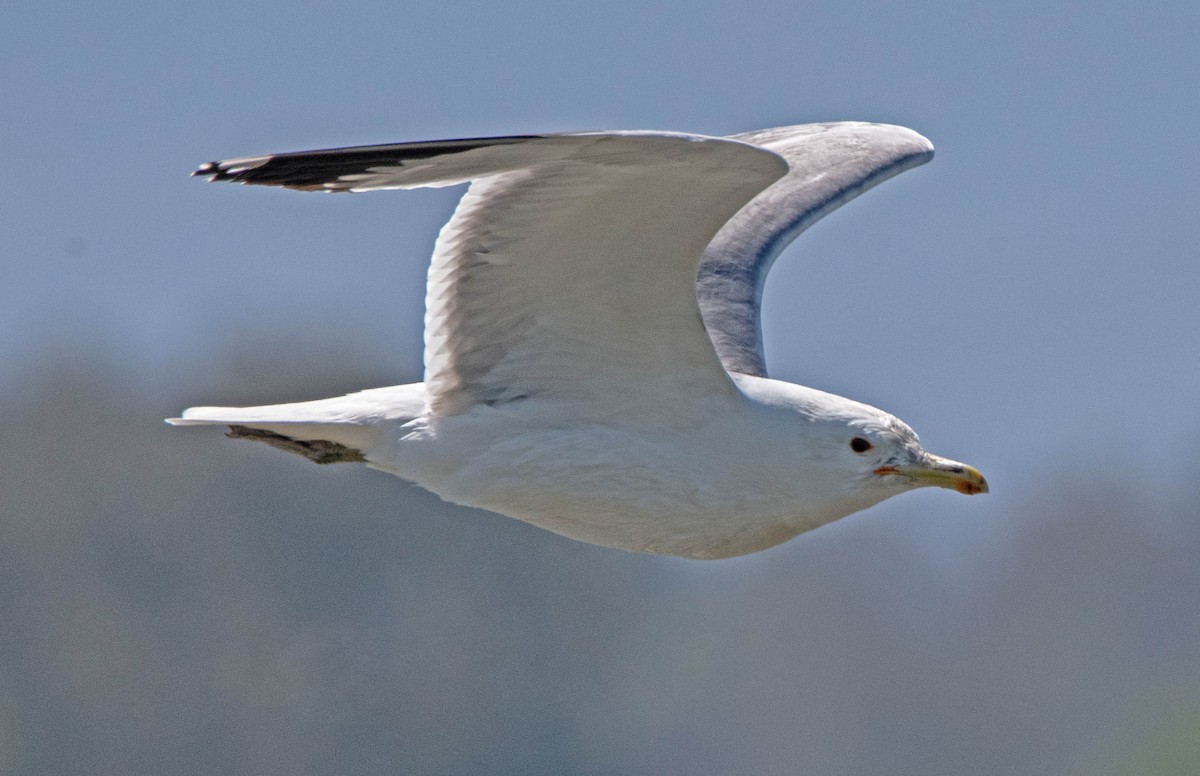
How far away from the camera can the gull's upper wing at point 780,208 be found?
400 inches

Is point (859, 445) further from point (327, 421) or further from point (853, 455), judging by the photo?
point (327, 421)

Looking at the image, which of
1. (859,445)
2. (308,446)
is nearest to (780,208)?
(859,445)

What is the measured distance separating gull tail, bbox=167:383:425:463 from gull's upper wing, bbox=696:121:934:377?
5.29 feet

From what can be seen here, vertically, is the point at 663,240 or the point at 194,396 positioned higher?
the point at 663,240

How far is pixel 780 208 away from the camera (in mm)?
10766

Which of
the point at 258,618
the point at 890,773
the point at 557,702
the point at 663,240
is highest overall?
the point at 663,240

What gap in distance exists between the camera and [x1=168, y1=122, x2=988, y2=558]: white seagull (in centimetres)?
834

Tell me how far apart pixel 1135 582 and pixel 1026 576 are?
4111 mm

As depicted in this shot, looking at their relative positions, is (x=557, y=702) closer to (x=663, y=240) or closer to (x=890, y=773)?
(x=890, y=773)

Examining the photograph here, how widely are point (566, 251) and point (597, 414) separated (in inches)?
31.8

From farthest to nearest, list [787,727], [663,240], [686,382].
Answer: [787,727], [686,382], [663,240]

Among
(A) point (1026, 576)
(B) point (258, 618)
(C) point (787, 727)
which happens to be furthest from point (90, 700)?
(A) point (1026, 576)

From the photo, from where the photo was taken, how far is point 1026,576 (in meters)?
83.7

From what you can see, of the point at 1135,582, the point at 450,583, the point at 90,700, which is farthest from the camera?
the point at 1135,582
